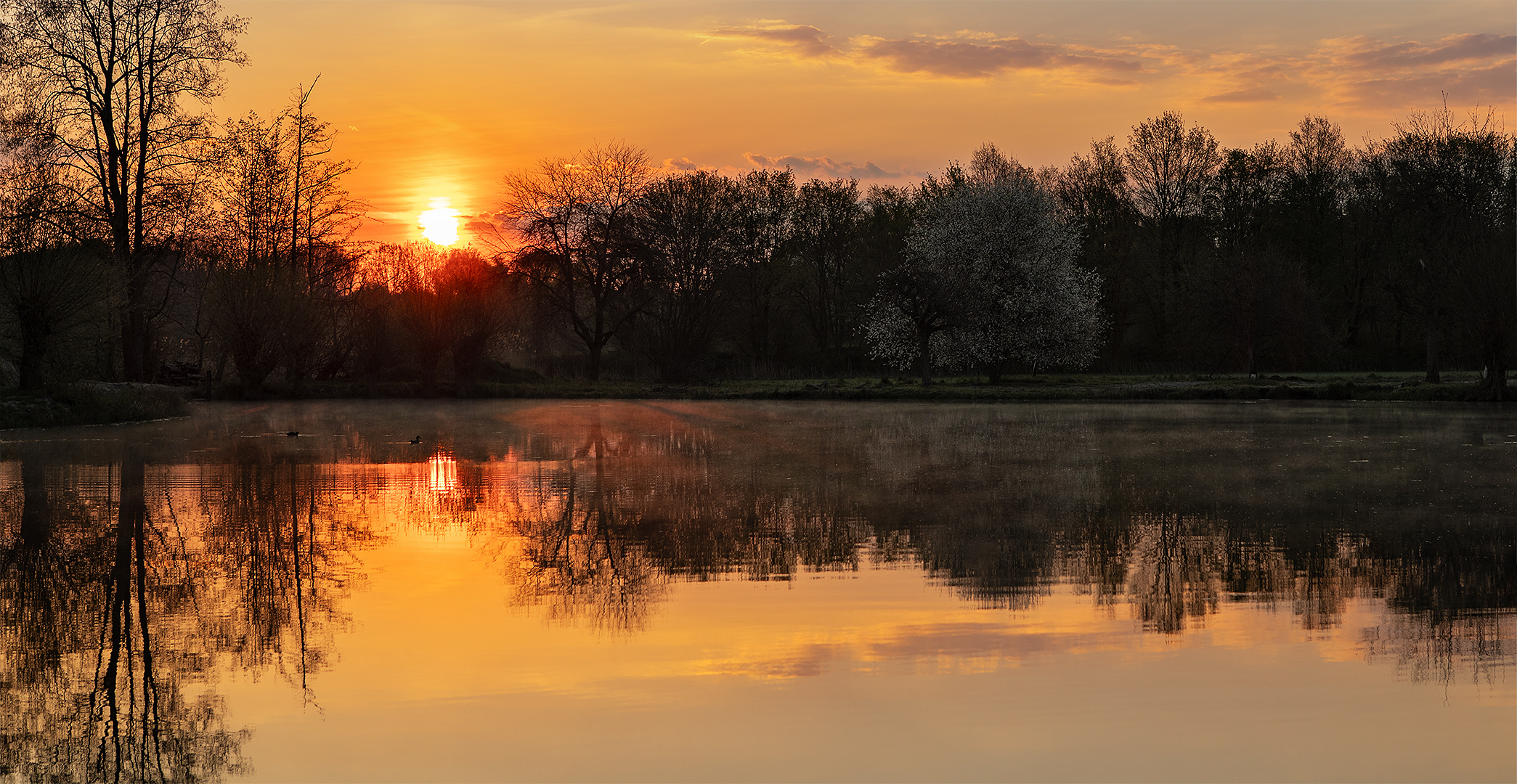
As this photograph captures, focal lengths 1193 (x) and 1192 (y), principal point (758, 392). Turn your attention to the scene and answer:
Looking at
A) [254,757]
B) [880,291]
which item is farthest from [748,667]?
[880,291]

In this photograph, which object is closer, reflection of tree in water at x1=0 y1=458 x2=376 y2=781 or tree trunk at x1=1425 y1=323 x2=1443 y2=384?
reflection of tree in water at x1=0 y1=458 x2=376 y2=781

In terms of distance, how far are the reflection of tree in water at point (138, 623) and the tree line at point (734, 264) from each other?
17219mm

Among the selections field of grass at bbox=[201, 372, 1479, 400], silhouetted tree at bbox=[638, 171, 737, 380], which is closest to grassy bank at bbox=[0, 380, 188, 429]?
field of grass at bbox=[201, 372, 1479, 400]

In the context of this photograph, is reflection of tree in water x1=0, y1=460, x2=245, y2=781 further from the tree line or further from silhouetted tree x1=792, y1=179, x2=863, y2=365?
silhouetted tree x1=792, y1=179, x2=863, y2=365

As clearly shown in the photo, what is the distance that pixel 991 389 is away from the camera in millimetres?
41094

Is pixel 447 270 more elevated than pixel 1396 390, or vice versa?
pixel 447 270

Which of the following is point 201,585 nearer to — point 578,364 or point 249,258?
point 249,258

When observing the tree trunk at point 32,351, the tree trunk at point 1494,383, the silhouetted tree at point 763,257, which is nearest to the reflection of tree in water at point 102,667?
the tree trunk at point 32,351

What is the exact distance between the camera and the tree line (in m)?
31.3

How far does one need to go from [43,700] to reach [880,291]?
144 feet

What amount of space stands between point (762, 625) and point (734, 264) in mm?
51574

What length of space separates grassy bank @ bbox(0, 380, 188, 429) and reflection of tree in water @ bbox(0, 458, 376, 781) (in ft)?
41.7

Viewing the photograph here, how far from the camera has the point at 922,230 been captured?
53.8 metres

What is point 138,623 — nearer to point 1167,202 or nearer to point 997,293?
point 997,293
